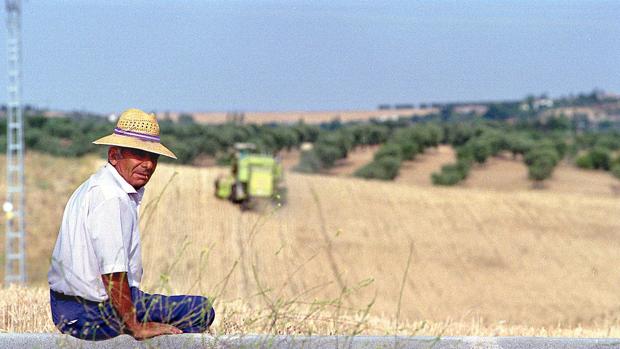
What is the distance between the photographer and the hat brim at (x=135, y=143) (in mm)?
3907

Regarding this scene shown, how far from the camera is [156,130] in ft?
13.2

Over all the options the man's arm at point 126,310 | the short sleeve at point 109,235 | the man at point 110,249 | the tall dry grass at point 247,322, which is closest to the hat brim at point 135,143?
the man at point 110,249

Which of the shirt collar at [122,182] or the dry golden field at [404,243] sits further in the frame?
the dry golden field at [404,243]

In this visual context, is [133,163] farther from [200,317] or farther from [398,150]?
[398,150]

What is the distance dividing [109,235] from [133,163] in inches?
14.9

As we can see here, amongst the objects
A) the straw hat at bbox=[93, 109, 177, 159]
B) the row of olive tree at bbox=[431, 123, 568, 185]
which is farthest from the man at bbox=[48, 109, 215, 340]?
the row of olive tree at bbox=[431, 123, 568, 185]

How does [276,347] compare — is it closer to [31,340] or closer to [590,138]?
[31,340]

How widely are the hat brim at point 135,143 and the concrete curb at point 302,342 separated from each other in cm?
83

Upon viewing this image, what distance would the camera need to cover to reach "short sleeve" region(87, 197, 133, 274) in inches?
149

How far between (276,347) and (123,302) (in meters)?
0.89

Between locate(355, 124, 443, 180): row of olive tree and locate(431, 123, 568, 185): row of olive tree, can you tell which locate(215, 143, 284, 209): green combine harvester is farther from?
locate(355, 124, 443, 180): row of olive tree

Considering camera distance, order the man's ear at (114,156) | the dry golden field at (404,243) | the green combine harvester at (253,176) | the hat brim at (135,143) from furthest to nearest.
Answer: the green combine harvester at (253,176), the dry golden field at (404,243), the man's ear at (114,156), the hat brim at (135,143)

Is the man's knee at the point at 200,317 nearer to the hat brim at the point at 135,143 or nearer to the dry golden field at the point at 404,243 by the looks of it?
the hat brim at the point at 135,143

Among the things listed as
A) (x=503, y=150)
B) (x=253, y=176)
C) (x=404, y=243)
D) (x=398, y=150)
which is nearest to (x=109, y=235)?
(x=253, y=176)
